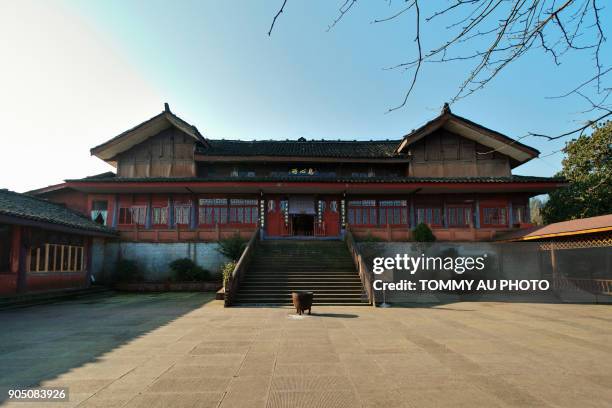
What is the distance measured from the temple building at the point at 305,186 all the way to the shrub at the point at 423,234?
8.46 ft

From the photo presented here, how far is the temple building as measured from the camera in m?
20.5

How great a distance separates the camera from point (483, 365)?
18.5 ft

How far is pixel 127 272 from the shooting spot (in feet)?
59.9

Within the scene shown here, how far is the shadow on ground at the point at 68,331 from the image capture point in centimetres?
556

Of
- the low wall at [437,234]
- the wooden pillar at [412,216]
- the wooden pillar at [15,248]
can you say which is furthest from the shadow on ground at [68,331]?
the wooden pillar at [412,216]

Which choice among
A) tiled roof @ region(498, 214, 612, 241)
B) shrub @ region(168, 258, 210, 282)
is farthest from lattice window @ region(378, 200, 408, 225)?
shrub @ region(168, 258, 210, 282)

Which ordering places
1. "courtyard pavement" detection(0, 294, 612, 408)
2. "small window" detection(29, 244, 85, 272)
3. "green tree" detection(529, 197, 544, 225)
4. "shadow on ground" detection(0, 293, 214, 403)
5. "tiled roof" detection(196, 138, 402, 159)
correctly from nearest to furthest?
"courtyard pavement" detection(0, 294, 612, 408) → "shadow on ground" detection(0, 293, 214, 403) → "small window" detection(29, 244, 85, 272) → "tiled roof" detection(196, 138, 402, 159) → "green tree" detection(529, 197, 544, 225)

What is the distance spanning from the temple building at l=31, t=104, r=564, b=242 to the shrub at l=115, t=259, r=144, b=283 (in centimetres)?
246

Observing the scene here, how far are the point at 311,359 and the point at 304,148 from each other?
2156 cm

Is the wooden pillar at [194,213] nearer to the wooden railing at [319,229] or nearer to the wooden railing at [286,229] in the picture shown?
the wooden railing at [286,229]

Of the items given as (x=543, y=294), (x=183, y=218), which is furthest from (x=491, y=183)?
(x=183, y=218)

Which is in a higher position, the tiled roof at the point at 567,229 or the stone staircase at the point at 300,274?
the tiled roof at the point at 567,229

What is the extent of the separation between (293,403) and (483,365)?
3215 millimetres

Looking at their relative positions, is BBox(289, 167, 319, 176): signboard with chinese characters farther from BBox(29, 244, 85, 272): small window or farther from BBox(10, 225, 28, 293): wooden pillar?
BBox(10, 225, 28, 293): wooden pillar
